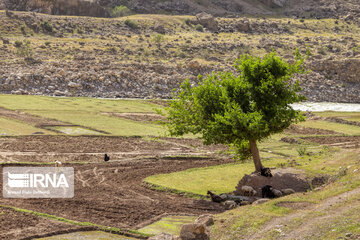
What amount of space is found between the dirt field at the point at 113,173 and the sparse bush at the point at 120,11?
110746 millimetres

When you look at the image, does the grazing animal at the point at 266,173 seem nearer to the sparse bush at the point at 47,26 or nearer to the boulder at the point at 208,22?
the sparse bush at the point at 47,26

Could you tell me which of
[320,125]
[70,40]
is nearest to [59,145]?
[320,125]

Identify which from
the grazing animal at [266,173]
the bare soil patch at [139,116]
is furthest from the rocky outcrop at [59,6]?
the grazing animal at [266,173]

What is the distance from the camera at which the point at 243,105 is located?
34562mm

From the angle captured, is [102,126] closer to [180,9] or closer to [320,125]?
[320,125]

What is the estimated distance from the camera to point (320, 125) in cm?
7269

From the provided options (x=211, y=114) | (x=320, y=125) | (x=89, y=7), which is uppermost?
(x=89, y=7)

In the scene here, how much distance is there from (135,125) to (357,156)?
31.5 meters

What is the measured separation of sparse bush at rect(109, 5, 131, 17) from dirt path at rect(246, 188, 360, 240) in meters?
141

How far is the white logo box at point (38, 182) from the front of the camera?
31109 mm

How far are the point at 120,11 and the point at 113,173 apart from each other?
418ft

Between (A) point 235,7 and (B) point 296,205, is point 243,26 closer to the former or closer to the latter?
(A) point 235,7

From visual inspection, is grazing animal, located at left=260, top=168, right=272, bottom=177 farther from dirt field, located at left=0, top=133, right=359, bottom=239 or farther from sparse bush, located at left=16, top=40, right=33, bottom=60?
sparse bush, located at left=16, top=40, right=33, bottom=60

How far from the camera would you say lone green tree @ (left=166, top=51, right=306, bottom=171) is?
3309 cm
